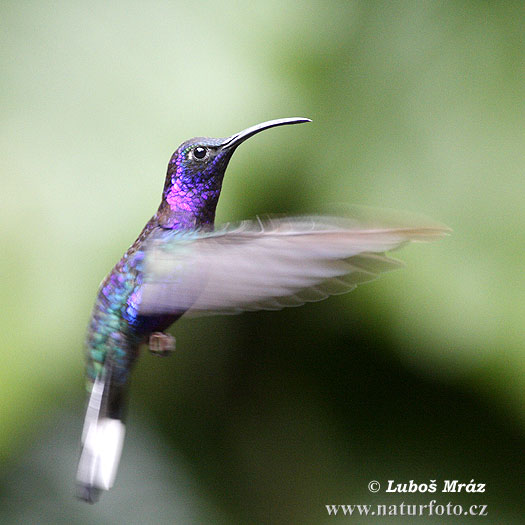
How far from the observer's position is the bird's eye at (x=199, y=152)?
685 millimetres

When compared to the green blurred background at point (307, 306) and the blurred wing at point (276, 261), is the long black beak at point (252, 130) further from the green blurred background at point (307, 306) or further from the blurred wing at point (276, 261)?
the green blurred background at point (307, 306)

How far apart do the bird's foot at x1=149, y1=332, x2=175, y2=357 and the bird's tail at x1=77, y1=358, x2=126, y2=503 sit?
87mm

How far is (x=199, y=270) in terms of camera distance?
616 mm

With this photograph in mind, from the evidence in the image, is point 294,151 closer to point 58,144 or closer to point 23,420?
point 58,144

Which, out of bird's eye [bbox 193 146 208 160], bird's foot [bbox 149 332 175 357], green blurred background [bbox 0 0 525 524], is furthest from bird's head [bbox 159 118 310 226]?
green blurred background [bbox 0 0 525 524]

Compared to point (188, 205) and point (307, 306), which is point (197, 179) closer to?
point (188, 205)

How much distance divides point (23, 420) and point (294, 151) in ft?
2.45

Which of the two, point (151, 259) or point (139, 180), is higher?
point (139, 180)

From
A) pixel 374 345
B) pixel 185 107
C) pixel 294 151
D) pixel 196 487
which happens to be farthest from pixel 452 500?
pixel 185 107

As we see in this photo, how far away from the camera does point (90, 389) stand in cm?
74

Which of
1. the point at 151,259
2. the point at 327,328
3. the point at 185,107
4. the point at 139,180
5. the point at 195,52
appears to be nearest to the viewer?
the point at 151,259

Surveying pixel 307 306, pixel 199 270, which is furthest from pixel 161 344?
pixel 307 306

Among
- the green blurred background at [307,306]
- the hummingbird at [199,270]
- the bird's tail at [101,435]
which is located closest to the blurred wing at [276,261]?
the hummingbird at [199,270]

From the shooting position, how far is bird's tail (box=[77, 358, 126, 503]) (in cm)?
67
